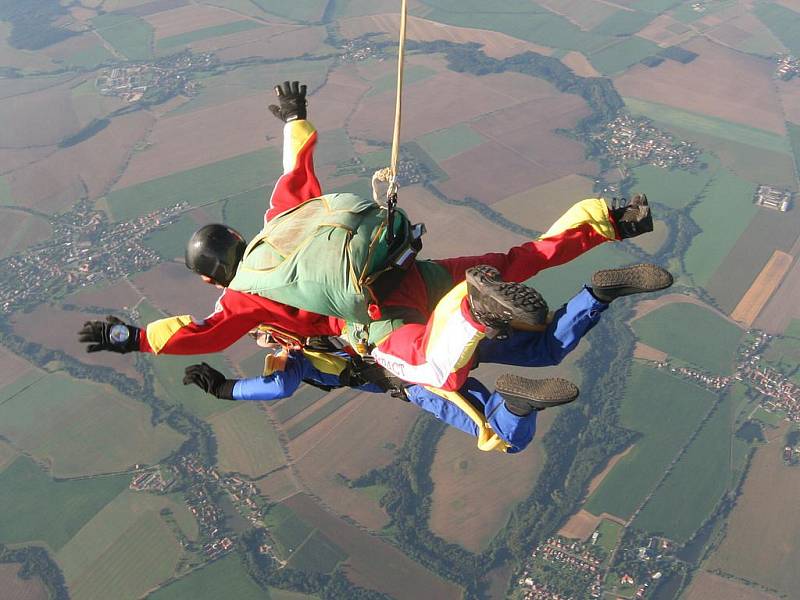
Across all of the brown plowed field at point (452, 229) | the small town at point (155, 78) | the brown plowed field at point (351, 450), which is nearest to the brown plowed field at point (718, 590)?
the brown plowed field at point (351, 450)

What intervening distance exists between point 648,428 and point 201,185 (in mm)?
27563

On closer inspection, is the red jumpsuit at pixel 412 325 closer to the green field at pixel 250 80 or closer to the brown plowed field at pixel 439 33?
the green field at pixel 250 80

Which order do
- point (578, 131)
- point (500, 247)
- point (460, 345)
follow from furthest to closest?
1. point (578, 131)
2. point (500, 247)
3. point (460, 345)

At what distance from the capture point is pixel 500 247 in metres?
41.2

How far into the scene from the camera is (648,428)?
1421 inches

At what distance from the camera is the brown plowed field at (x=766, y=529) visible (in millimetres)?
31719

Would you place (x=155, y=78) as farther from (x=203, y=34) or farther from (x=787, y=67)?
(x=787, y=67)

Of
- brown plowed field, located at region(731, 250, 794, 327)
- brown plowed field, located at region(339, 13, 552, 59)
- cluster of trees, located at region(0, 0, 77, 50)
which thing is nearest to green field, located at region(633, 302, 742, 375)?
brown plowed field, located at region(731, 250, 794, 327)

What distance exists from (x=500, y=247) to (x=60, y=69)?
4249 cm

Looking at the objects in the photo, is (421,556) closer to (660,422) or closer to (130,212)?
(660,422)

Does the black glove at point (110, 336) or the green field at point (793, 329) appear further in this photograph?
the green field at point (793, 329)

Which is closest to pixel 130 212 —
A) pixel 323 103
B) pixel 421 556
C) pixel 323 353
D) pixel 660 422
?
pixel 323 103

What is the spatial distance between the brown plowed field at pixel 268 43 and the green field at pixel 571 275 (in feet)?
104

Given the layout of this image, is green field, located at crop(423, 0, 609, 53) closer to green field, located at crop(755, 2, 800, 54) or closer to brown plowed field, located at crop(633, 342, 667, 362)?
green field, located at crop(755, 2, 800, 54)
